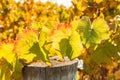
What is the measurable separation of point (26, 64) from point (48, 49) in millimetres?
94

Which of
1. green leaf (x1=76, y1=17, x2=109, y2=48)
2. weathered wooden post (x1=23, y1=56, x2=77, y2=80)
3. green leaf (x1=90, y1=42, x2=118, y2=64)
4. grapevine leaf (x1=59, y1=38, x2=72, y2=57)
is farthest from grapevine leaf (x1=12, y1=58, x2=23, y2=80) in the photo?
green leaf (x1=90, y1=42, x2=118, y2=64)

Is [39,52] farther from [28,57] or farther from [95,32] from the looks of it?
[95,32]

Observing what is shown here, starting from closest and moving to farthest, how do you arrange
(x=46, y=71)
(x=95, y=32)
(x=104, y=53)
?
(x=46, y=71), (x=95, y=32), (x=104, y=53)

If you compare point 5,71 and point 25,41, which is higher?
point 25,41

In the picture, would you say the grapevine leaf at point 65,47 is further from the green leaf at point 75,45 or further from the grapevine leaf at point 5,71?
the grapevine leaf at point 5,71

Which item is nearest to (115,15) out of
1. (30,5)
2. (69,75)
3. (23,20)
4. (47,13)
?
(69,75)

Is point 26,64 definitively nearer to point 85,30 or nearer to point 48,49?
point 48,49

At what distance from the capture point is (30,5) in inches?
242

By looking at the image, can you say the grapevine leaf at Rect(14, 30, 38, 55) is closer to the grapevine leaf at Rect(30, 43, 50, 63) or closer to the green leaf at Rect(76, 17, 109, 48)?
the grapevine leaf at Rect(30, 43, 50, 63)

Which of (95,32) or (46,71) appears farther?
(95,32)

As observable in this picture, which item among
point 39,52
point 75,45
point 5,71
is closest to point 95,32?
point 75,45

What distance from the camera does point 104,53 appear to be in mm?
1364

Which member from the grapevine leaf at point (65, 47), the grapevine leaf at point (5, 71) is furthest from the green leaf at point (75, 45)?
the grapevine leaf at point (5, 71)

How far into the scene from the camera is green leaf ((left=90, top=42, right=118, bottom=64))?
53.0 inches
